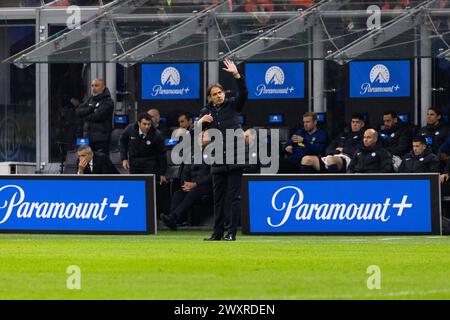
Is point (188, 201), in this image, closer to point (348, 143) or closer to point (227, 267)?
point (348, 143)

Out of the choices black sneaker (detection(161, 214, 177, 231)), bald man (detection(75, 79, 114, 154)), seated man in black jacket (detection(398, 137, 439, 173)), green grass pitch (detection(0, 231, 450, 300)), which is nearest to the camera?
green grass pitch (detection(0, 231, 450, 300))

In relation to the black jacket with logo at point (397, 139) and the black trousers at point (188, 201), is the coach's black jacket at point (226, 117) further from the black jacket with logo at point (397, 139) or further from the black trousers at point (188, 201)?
the black jacket with logo at point (397, 139)

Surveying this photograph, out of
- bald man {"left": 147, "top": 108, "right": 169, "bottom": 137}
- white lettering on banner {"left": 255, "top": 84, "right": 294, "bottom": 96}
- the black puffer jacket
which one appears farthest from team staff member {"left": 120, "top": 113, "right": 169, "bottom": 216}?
white lettering on banner {"left": 255, "top": 84, "right": 294, "bottom": 96}

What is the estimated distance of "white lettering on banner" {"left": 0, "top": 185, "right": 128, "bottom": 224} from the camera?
75.7ft

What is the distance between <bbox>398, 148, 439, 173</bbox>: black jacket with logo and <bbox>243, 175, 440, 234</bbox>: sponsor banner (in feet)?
5.53

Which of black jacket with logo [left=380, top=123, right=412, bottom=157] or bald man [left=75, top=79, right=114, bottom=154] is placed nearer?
black jacket with logo [left=380, top=123, right=412, bottom=157]

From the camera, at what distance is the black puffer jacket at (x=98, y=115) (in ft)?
87.2

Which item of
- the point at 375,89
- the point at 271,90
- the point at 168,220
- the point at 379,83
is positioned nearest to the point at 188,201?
the point at 168,220

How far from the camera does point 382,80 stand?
90.5ft

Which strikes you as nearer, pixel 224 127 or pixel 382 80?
pixel 224 127

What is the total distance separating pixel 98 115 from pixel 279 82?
3.97 meters

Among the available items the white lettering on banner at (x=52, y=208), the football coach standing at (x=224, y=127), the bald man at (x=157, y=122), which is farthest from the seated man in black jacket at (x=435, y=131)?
the football coach standing at (x=224, y=127)

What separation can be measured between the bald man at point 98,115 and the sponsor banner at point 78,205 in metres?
3.54

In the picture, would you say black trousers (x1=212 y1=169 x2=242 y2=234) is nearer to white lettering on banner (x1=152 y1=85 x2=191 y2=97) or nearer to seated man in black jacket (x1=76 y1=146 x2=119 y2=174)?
seated man in black jacket (x1=76 y1=146 x2=119 y2=174)
